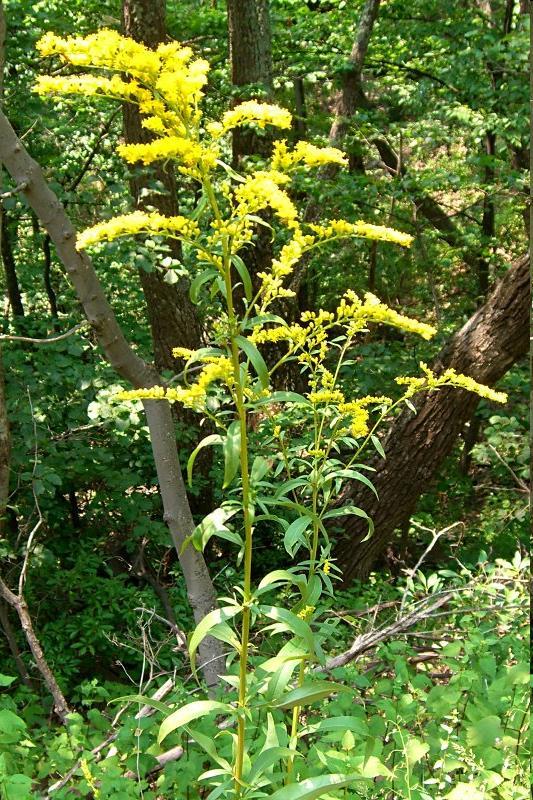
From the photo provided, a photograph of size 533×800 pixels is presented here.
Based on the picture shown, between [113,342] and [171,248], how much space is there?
Answer: 77.2 inches

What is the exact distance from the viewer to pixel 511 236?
619cm

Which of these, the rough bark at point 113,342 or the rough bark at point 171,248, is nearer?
the rough bark at point 113,342

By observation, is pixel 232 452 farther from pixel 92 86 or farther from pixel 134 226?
pixel 92 86

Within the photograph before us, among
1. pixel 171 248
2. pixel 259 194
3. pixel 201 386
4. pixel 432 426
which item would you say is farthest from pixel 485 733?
pixel 171 248

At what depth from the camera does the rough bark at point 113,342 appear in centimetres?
219

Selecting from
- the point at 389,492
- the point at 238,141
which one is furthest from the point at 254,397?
the point at 238,141

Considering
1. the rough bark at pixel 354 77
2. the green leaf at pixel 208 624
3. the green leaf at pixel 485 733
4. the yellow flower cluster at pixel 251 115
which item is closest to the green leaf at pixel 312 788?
the green leaf at pixel 208 624

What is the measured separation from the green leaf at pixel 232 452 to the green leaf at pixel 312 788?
0.59 m

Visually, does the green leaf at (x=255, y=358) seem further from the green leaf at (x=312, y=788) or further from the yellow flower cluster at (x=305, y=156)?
the green leaf at (x=312, y=788)

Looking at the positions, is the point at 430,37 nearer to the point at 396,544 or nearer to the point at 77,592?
the point at 396,544

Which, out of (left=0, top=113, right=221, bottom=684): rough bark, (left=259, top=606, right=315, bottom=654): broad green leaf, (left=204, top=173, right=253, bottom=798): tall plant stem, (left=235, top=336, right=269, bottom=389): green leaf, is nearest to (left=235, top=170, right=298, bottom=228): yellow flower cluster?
(left=204, top=173, right=253, bottom=798): tall plant stem

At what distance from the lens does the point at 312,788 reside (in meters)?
1.37

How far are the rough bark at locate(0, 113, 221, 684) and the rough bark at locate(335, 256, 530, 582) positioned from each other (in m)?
2.09

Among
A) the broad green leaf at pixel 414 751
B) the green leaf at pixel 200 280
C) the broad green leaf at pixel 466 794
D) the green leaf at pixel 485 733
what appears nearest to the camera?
the green leaf at pixel 200 280
